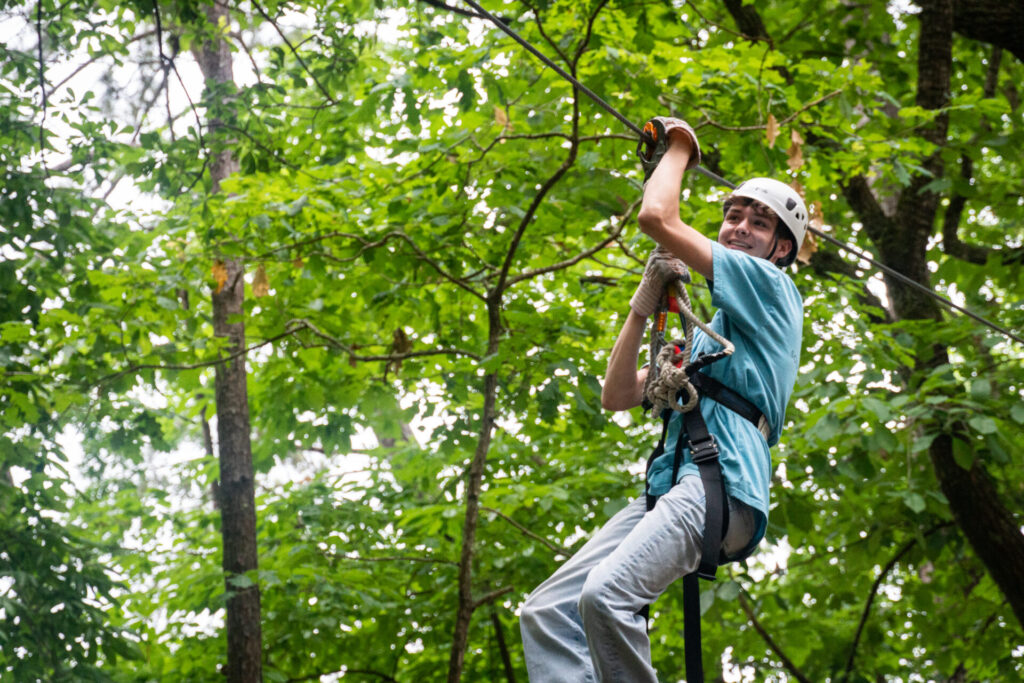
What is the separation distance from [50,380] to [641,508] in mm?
3768

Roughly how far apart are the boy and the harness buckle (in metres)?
0.04

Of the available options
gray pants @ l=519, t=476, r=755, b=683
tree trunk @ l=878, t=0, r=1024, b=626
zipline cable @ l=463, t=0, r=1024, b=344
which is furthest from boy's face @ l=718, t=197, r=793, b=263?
tree trunk @ l=878, t=0, r=1024, b=626

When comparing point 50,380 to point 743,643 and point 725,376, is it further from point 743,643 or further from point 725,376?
point 743,643

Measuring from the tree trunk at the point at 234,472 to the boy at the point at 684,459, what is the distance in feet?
11.9

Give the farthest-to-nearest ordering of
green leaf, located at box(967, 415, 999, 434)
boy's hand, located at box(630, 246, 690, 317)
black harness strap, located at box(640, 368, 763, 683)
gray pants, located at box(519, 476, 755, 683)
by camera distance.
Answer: green leaf, located at box(967, 415, 999, 434), boy's hand, located at box(630, 246, 690, 317), black harness strap, located at box(640, 368, 763, 683), gray pants, located at box(519, 476, 755, 683)

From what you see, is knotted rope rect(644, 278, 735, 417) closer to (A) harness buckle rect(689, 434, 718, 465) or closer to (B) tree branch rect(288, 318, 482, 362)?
(A) harness buckle rect(689, 434, 718, 465)

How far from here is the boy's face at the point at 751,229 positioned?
2695mm

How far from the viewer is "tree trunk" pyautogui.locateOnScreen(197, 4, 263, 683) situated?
5.99 m

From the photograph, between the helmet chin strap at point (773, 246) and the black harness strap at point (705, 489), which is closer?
the black harness strap at point (705, 489)

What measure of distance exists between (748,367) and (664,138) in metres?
0.61

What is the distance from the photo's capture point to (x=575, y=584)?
7.98ft

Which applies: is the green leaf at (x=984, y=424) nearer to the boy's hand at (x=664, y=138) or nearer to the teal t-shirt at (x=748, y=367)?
the teal t-shirt at (x=748, y=367)

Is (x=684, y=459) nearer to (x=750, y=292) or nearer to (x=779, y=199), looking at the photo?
(x=750, y=292)

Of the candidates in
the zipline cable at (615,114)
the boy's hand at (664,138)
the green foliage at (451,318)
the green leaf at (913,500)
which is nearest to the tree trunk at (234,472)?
the green foliage at (451,318)
